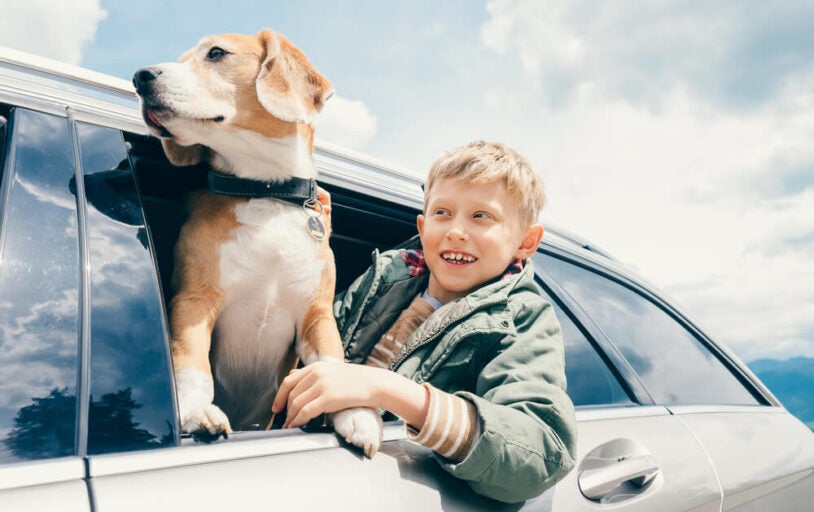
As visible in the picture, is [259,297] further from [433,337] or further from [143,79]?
[143,79]

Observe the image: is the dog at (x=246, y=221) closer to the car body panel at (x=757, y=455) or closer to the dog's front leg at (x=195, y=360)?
the dog's front leg at (x=195, y=360)

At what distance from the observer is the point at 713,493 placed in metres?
2.00

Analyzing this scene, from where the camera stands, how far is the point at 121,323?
1.09m

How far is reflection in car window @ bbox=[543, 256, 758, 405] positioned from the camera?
7.86 feet

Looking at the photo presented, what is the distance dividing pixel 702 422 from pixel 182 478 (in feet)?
6.30

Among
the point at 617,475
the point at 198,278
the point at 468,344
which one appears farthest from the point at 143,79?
the point at 617,475

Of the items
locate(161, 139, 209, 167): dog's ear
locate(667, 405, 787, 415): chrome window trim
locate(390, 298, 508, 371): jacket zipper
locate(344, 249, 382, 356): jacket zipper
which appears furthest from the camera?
locate(667, 405, 787, 415): chrome window trim

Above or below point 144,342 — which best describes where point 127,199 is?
above

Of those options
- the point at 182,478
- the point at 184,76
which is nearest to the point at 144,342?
the point at 182,478

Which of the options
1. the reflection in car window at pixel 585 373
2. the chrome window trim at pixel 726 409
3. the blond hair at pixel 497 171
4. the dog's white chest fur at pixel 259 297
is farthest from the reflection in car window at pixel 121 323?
the chrome window trim at pixel 726 409

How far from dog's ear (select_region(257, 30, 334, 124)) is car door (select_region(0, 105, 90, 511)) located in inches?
27.4

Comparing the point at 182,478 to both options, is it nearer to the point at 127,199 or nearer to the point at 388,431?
the point at 388,431

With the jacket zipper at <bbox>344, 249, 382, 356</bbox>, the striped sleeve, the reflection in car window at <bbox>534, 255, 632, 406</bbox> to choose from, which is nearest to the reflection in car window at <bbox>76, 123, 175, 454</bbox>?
the striped sleeve

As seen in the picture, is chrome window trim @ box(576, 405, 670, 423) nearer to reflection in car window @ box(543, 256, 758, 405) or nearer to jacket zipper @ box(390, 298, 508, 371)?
reflection in car window @ box(543, 256, 758, 405)
